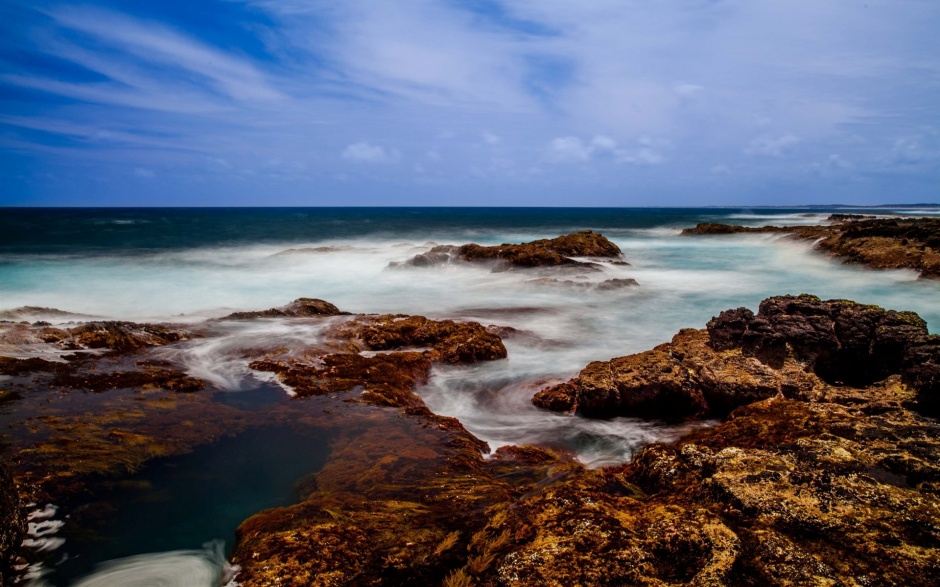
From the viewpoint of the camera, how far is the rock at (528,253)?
2150 cm

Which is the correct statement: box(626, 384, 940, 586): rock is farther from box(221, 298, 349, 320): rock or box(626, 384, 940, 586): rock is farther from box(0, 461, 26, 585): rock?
box(221, 298, 349, 320): rock

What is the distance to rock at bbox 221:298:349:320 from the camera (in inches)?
467

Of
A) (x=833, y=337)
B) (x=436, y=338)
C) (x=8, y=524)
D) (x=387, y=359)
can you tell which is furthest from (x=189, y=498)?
(x=833, y=337)

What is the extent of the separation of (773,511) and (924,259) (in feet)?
71.9

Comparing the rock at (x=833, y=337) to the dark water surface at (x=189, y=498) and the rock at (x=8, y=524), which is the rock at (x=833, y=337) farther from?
the rock at (x=8, y=524)

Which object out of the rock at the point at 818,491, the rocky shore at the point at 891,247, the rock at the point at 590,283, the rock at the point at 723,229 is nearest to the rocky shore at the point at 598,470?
the rock at the point at 818,491

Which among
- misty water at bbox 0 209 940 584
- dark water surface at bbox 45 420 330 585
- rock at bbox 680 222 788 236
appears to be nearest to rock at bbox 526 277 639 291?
misty water at bbox 0 209 940 584

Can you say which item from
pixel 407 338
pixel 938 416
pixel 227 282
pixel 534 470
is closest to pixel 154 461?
pixel 534 470

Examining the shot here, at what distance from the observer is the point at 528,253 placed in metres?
21.7

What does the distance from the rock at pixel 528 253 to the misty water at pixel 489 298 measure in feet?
2.28

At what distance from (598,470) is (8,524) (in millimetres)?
4453

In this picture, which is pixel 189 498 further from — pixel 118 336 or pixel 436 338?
pixel 118 336

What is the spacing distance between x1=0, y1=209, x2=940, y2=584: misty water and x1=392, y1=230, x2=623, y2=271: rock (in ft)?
→ 2.28

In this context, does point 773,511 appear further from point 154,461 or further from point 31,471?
point 31,471
